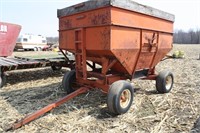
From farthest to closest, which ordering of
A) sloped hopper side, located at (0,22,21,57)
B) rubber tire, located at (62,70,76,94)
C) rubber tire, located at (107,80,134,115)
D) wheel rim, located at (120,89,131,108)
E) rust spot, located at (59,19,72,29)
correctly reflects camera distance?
sloped hopper side, located at (0,22,21,57)
rubber tire, located at (62,70,76,94)
rust spot, located at (59,19,72,29)
wheel rim, located at (120,89,131,108)
rubber tire, located at (107,80,134,115)

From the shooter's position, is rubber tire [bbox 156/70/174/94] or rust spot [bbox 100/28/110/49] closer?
rust spot [bbox 100/28/110/49]

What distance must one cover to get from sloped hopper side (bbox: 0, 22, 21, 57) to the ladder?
4449mm

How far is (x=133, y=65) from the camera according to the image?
5.13 meters

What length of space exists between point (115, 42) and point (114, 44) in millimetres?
48

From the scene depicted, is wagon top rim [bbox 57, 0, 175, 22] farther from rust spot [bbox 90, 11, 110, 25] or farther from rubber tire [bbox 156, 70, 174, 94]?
rubber tire [bbox 156, 70, 174, 94]

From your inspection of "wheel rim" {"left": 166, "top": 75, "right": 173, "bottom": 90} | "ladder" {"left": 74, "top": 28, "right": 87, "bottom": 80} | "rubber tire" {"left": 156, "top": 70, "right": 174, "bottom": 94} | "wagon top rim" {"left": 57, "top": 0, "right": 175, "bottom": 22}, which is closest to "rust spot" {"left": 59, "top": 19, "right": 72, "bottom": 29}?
"wagon top rim" {"left": 57, "top": 0, "right": 175, "bottom": 22}

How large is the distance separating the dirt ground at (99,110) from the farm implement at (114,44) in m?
0.25

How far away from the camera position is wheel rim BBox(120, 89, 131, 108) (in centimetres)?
452

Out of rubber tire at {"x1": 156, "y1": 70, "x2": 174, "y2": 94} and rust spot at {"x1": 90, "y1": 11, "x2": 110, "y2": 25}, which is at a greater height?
rust spot at {"x1": 90, "y1": 11, "x2": 110, "y2": 25}

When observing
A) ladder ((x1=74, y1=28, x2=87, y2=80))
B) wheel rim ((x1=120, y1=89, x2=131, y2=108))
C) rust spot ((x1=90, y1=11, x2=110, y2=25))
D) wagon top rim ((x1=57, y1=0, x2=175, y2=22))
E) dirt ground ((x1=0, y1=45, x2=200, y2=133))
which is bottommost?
dirt ground ((x1=0, y1=45, x2=200, y2=133))

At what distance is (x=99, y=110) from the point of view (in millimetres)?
4652

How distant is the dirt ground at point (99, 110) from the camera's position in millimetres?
3898

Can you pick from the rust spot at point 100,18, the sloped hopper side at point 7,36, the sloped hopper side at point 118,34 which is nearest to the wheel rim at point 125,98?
the sloped hopper side at point 118,34

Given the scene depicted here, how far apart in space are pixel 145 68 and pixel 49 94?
2.61m
